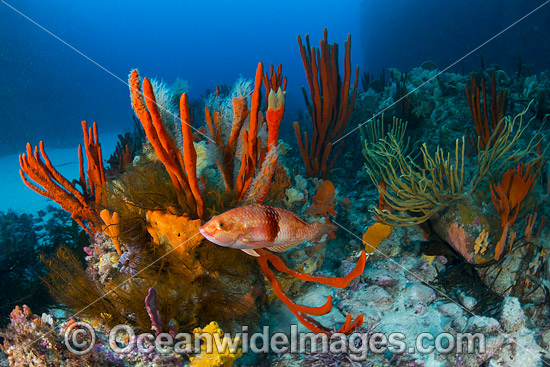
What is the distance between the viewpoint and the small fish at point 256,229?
1548 millimetres

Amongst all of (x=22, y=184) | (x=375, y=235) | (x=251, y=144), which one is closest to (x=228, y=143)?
(x=251, y=144)

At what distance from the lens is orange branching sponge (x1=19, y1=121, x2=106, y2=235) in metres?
2.66

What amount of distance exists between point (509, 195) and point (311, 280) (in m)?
1.96

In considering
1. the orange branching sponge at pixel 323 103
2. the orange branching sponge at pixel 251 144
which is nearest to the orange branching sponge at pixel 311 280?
the orange branching sponge at pixel 251 144

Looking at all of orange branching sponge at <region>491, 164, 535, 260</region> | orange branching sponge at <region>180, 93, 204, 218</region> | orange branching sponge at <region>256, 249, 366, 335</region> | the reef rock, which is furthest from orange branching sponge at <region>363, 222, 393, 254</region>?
orange branching sponge at <region>180, 93, 204, 218</region>

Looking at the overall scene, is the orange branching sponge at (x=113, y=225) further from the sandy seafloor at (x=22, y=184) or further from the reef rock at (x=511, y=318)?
the sandy seafloor at (x=22, y=184)

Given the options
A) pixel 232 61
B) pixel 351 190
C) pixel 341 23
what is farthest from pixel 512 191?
pixel 341 23

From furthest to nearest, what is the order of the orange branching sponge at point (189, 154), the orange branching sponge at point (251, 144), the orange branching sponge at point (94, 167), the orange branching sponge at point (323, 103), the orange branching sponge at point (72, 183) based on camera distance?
1. the orange branching sponge at point (323, 103)
2. the orange branching sponge at point (94, 167)
3. the orange branching sponge at point (72, 183)
4. the orange branching sponge at point (251, 144)
5. the orange branching sponge at point (189, 154)

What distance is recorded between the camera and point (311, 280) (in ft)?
7.86

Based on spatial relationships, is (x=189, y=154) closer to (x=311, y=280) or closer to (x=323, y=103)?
(x=311, y=280)

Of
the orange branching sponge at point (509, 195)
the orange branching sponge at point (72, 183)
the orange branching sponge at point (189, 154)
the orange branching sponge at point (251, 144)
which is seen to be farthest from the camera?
the orange branching sponge at point (72, 183)

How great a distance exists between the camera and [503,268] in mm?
2727

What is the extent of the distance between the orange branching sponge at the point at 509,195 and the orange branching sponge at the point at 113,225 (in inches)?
126

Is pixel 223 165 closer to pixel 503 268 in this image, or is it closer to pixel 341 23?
pixel 503 268
